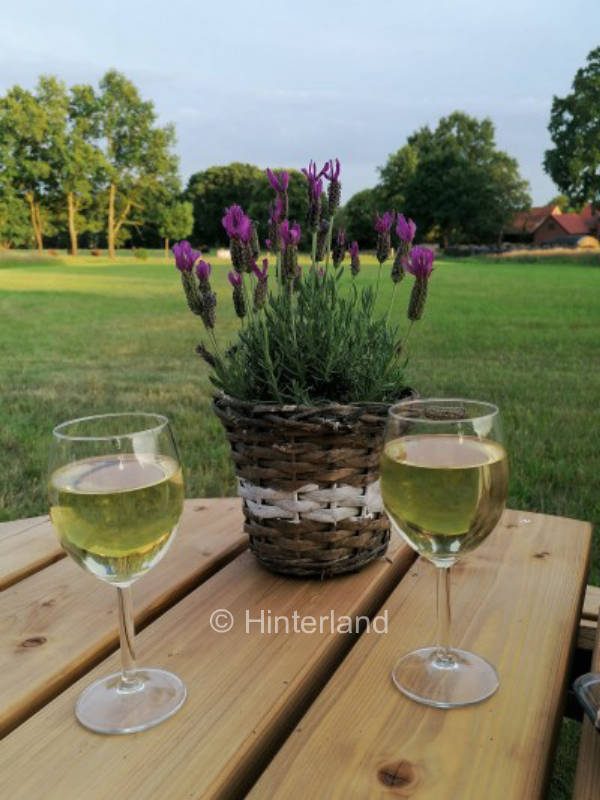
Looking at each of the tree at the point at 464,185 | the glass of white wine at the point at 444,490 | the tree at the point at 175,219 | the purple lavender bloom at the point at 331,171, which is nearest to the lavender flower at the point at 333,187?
the purple lavender bloom at the point at 331,171

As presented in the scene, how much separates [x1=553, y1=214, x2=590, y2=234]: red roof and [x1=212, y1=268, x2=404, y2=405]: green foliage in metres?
72.7

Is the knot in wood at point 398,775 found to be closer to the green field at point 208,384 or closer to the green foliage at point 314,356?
the green foliage at point 314,356

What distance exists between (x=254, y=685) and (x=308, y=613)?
21 cm

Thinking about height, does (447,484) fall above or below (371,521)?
above

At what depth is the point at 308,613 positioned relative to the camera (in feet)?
3.75

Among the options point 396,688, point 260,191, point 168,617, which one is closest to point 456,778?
point 396,688

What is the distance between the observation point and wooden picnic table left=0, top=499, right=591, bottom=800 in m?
0.79

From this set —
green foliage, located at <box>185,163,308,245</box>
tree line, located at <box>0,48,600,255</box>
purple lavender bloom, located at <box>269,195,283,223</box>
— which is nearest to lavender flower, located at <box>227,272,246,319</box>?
purple lavender bloom, located at <box>269,195,283,223</box>

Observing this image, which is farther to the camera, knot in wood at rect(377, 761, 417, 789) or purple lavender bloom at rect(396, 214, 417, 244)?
purple lavender bloom at rect(396, 214, 417, 244)

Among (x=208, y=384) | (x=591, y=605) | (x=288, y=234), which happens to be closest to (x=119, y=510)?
(x=288, y=234)

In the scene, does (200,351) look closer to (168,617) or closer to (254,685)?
(168,617)

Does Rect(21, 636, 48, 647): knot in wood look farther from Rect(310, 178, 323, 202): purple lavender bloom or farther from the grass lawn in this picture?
the grass lawn

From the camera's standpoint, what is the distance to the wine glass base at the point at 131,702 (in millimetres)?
877

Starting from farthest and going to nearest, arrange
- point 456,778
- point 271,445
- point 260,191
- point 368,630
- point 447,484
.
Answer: point 260,191
point 271,445
point 368,630
point 447,484
point 456,778
